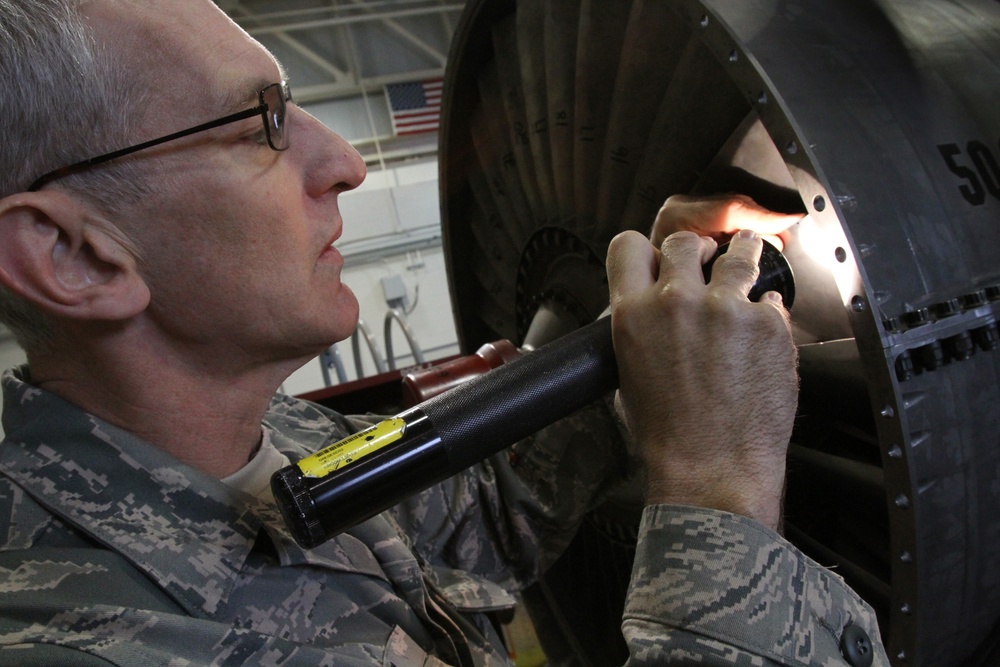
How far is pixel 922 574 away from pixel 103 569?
0.85 m

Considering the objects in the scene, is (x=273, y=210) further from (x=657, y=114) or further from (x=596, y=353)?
(x=657, y=114)

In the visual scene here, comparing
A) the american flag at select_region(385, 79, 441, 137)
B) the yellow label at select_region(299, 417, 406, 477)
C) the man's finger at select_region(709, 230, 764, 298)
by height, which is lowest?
the yellow label at select_region(299, 417, 406, 477)

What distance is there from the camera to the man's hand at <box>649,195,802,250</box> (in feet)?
2.95

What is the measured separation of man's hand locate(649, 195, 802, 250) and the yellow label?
46cm

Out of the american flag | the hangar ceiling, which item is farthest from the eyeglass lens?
the american flag

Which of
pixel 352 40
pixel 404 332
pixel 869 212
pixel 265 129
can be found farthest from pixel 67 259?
pixel 352 40

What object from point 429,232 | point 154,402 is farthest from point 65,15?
point 429,232

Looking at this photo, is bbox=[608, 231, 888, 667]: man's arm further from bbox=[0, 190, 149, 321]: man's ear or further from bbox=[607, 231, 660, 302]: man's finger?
bbox=[0, 190, 149, 321]: man's ear

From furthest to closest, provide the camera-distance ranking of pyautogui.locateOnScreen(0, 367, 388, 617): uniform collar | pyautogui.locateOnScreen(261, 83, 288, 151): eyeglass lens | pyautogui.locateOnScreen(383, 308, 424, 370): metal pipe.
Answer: pyautogui.locateOnScreen(383, 308, 424, 370): metal pipe → pyautogui.locateOnScreen(261, 83, 288, 151): eyeglass lens → pyautogui.locateOnScreen(0, 367, 388, 617): uniform collar

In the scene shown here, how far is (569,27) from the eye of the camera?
134cm

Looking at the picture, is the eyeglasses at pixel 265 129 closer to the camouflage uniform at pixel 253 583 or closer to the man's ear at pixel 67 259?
the man's ear at pixel 67 259

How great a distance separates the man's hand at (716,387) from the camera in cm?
72

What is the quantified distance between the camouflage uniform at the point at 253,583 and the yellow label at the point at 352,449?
0.18 metres

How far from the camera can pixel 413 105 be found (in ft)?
23.6
